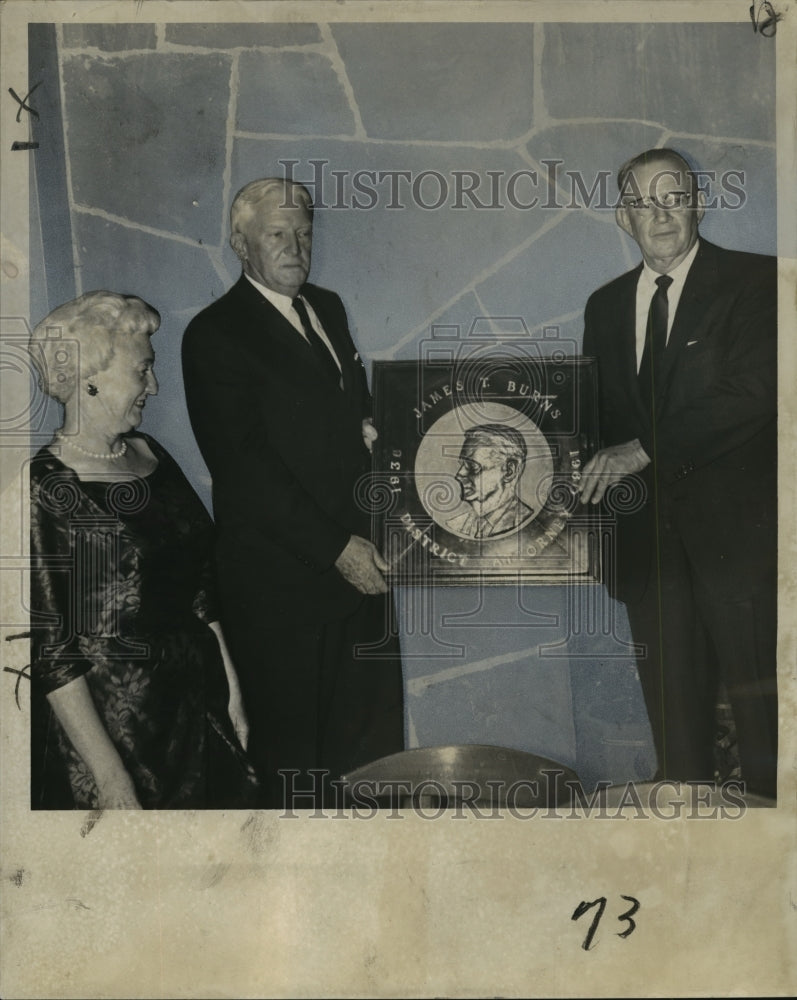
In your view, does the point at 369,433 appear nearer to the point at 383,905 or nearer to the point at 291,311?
the point at 291,311

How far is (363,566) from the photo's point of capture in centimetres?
244

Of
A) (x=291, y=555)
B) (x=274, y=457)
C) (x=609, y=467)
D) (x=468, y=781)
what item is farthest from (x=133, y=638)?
(x=609, y=467)

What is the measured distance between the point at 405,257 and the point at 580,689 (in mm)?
1184

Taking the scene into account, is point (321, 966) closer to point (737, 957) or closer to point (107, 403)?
point (737, 957)

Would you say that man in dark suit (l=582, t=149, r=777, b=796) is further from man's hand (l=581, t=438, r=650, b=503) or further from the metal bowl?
the metal bowl

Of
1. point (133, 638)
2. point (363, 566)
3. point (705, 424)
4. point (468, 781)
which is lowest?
point (468, 781)

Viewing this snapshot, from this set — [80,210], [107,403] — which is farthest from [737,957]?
[80,210]

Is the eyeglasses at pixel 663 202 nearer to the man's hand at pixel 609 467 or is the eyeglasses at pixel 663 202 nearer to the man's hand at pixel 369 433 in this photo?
the man's hand at pixel 609 467

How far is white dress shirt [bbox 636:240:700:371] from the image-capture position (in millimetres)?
2453

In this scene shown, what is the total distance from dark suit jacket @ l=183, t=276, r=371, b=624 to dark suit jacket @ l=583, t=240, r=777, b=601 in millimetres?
680

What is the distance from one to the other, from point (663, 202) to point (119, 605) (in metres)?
1.71

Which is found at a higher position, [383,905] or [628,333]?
[628,333]

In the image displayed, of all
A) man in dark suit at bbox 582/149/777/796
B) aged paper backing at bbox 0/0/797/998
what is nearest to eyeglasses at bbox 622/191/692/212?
man in dark suit at bbox 582/149/777/796

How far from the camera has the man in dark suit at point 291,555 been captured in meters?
2.43
